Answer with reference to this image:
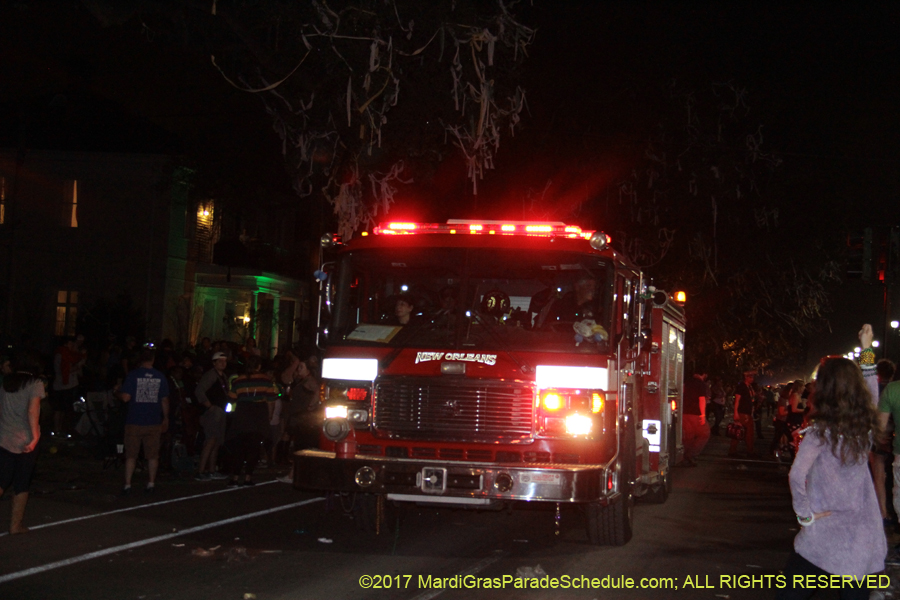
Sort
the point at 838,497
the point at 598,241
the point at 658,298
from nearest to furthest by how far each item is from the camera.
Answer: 1. the point at 838,497
2. the point at 598,241
3. the point at 658,298

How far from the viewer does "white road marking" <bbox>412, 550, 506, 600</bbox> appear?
23.8 feet

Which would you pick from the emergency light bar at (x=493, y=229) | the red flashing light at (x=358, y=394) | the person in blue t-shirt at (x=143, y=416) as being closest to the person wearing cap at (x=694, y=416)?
the emergency light bar at (x=493, y=229)

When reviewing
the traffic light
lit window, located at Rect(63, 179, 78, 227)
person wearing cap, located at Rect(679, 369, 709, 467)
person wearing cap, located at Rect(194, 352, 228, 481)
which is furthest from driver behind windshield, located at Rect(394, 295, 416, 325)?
lit window, located at Rect(63, 179, 78, 227)

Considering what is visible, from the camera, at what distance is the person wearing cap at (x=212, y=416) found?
14359 millimetres

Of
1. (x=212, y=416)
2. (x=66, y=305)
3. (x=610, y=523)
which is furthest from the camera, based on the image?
(x=66, y=305)

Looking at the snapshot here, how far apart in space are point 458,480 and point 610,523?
6.38ft

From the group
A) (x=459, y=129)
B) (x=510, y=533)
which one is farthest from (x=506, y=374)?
(x=459, y=129)

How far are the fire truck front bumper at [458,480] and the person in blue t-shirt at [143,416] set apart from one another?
4467 millimetres

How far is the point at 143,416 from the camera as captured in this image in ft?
41.1

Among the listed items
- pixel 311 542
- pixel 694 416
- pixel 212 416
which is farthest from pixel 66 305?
pixel 311 542

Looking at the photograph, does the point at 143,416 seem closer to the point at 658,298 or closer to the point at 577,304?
the point at 577,304

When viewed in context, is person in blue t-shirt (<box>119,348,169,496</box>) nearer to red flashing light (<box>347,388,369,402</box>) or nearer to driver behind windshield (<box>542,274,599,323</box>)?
red flashing light (<box>347,388,369,402</box>)

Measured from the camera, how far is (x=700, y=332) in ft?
107

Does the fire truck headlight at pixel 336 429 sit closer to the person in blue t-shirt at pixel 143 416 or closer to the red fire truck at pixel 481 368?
the red fire truck at pixel 481 368
